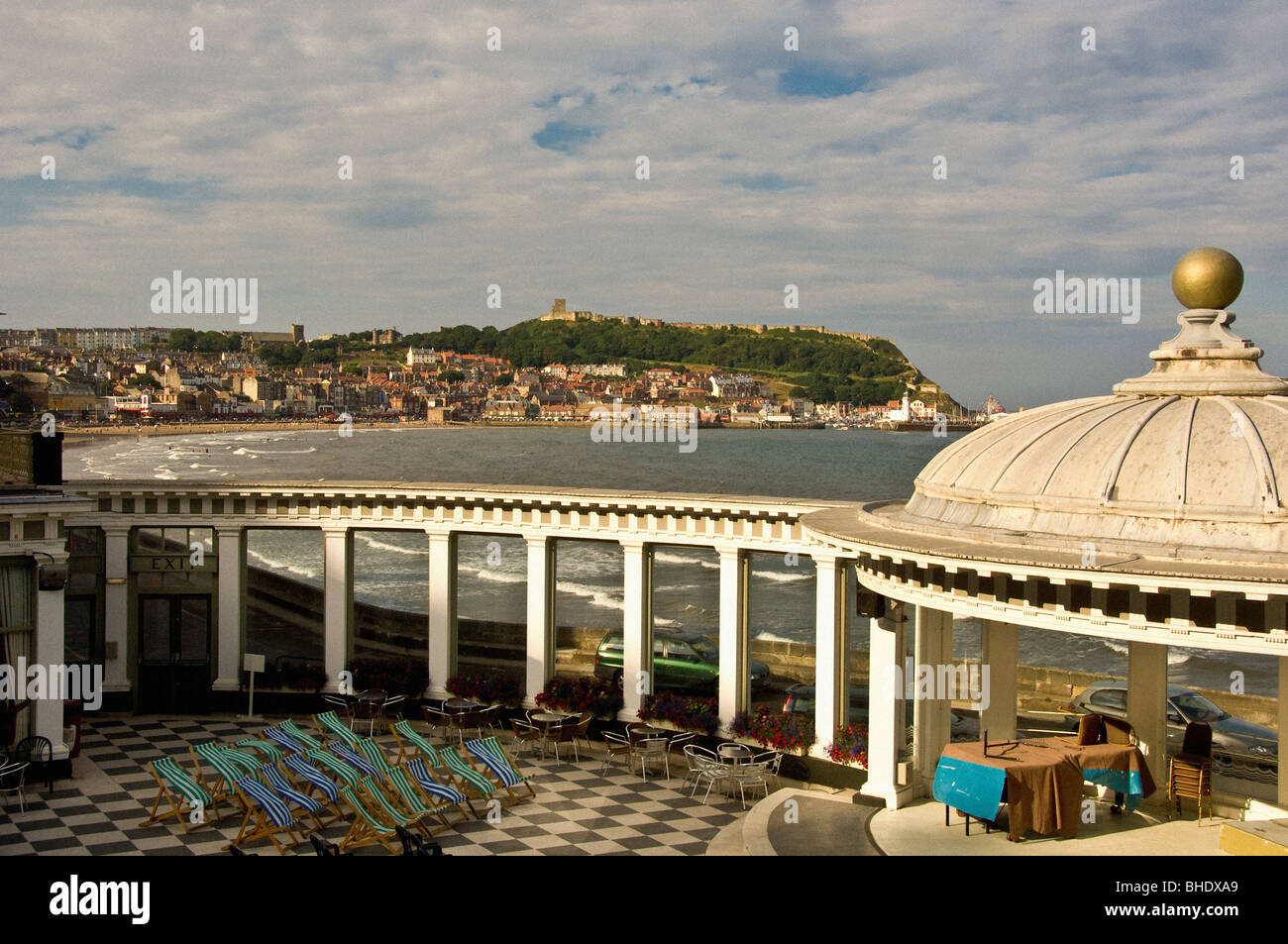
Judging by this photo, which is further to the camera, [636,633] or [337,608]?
[337,608]

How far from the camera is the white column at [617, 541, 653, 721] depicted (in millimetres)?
21969

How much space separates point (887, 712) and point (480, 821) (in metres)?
6.30

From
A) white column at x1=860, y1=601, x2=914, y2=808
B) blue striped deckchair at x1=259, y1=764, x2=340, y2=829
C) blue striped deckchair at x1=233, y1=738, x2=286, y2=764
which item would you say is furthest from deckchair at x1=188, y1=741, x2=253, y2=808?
white column at x1=860, y1=601, x2=914, y2=808

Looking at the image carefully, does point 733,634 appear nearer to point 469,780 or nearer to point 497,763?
Answer: point 497,763

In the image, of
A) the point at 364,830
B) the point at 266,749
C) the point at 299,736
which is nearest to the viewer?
the point at 364,830

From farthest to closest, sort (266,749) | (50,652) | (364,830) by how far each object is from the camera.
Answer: (50,652) → (266,749) → (364,830)

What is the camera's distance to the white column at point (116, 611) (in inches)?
931

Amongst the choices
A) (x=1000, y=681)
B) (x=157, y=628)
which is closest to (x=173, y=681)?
(x=157, y=628)

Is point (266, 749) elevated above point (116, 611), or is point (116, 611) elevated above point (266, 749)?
point (116, 611)

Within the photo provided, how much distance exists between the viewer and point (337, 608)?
2423cm

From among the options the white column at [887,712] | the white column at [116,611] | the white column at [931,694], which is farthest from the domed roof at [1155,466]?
the white column at [116,611]

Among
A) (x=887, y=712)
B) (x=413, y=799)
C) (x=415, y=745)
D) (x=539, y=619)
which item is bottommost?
(x=413, y=799)

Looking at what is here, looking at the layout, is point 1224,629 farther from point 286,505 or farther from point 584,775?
point 286,505

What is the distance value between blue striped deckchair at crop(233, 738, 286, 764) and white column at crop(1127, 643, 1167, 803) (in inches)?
491
